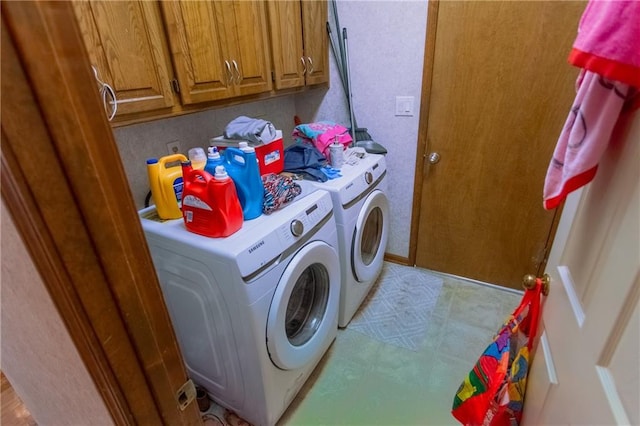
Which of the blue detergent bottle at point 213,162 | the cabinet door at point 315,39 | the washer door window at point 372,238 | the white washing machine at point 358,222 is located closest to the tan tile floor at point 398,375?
the white washing machine at point 358,222

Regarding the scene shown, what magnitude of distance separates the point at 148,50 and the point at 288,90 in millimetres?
845

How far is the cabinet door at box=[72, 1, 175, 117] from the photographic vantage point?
3.19ft

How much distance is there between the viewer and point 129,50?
3.51 ft

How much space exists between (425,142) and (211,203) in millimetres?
1481

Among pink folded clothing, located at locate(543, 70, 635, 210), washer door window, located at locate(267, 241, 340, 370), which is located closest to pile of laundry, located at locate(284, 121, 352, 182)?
washer door window, located at locate(267, 241, 340, 370)

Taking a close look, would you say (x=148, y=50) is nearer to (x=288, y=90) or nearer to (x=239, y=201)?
(x=239, y=201)

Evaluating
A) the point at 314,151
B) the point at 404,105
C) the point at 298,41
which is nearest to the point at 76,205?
the point at 314,151

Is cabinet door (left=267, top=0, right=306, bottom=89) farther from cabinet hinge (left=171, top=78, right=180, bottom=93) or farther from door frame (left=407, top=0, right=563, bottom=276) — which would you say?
door frame (left=407, top=0, right=563, bottom=276)

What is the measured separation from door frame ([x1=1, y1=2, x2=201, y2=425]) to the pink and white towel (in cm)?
70

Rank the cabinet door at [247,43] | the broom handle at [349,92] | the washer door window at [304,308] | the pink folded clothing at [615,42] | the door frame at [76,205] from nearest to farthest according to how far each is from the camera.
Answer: the door frame at [76,205]
the pink folded clothing at [615,42]
the washer door window at [304,308]
the cabinet door at [247,43]
the broom handle at [349,92]

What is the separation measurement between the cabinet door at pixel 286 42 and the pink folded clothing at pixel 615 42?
140cm

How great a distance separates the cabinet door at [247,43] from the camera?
138 cm

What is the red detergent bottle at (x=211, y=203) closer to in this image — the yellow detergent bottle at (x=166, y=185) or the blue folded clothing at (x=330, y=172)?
the yellow detergent bottle at (x=166, y=185)

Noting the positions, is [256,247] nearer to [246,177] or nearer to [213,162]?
[246,177]
